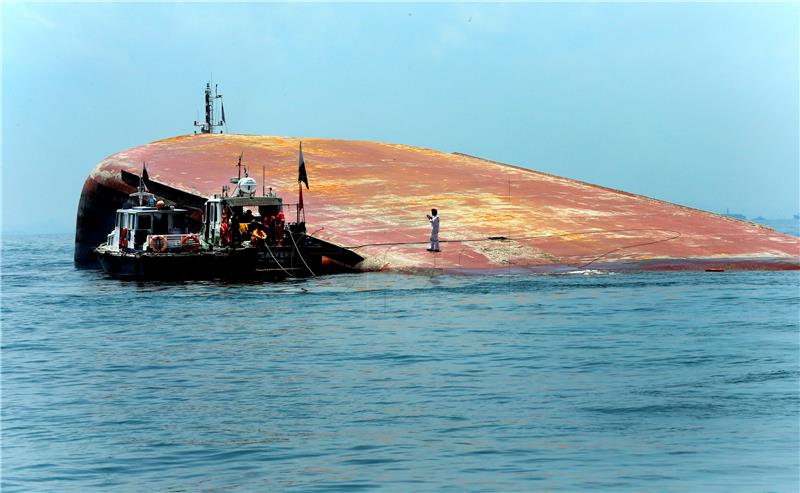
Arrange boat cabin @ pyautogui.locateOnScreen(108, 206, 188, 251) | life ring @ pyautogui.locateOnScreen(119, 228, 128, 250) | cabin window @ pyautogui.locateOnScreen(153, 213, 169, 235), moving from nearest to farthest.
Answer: boat cabin @ pyautogui.locateOnScreen(108, 206, 188, 251) < cabin window @ pyautogui.locateOnScreen(153, 213, 169, 235) < life ring @ pyautogui.locateOnScreen(119, 228, 128, 250)

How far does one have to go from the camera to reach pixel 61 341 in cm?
2658

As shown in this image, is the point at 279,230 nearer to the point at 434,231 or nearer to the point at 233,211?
the point at 233,211

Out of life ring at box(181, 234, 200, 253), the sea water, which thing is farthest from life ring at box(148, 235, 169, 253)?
the sea water

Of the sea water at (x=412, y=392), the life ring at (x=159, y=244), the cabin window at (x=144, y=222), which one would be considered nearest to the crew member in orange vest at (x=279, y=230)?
the life ring at (x=159, y=244)

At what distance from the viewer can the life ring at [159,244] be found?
39.8 m

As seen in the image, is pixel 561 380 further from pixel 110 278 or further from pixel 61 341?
pixel 110 278

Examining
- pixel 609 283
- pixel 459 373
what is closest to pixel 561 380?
pixel 459 373

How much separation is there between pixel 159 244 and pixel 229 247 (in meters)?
2.39

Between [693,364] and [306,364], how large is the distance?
283 inches

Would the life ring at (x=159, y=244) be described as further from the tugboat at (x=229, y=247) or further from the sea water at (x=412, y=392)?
the sea water at (x=412, y=392)

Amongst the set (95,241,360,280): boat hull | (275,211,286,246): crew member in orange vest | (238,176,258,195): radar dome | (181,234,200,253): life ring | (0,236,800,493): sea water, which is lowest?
(0,236,800,493): sea water

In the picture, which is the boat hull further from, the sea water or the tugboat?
the sea water

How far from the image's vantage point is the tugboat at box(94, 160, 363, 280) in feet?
127

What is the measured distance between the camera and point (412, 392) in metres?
18.7
